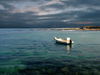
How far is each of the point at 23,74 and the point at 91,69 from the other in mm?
8010

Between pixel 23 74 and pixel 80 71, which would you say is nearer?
pixel 23 74

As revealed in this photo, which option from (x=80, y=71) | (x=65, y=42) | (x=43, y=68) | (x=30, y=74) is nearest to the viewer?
(x=30, y=74)

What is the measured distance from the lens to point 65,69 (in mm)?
12078

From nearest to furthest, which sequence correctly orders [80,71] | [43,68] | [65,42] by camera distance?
[80,71]
[43,68]
[65,42]

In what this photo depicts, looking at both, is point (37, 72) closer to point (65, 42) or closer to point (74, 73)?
point (74, 73)

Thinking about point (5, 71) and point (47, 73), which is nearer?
point (47, 73)

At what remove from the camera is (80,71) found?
11.6 m

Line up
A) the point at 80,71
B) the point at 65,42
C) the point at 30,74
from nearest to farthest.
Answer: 1. the point at 30,74
2. the point at 80,71
3. the point at 65,42

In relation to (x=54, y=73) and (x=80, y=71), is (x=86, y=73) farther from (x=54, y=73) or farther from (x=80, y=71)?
(x=54, y=73)

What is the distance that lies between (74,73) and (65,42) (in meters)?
20.6

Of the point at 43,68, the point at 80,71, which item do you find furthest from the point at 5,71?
the point at 80,71

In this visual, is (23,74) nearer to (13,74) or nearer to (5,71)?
(13,74)

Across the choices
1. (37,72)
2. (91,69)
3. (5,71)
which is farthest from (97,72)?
(5,71)

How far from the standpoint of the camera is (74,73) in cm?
1105
